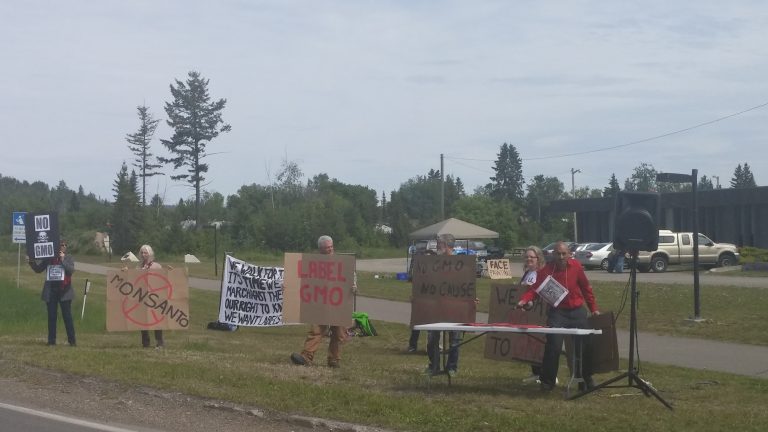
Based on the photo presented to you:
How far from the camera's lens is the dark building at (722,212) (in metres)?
55.4

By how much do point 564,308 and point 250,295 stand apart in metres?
10.3

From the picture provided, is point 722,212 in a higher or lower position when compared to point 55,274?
higher

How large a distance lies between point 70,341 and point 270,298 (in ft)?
18.0

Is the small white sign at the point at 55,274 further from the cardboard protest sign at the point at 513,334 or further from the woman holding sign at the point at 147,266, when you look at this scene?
the cardboard protest sign at the point at 513,334

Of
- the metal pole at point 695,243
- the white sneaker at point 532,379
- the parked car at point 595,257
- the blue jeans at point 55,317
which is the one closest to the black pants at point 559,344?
the white sneaker at point 532,379

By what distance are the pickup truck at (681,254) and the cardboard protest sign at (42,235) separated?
32408mm

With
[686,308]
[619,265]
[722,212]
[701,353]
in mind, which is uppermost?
[722,212]

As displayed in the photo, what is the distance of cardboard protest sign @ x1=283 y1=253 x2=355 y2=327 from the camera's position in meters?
12.5

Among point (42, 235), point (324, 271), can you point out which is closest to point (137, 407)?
point (324, 271)

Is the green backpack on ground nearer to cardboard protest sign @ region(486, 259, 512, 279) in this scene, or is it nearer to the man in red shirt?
the man in red shirt

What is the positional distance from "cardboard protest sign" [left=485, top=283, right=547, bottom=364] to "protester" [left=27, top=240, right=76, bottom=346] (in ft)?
22.0

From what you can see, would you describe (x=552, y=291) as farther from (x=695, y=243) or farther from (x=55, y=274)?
(x=695, y=243)

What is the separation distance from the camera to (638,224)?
10.1 meters

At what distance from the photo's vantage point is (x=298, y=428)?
8.94 metres
